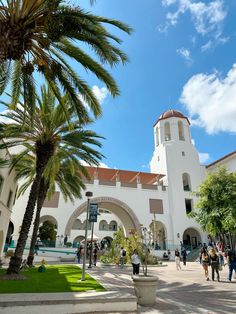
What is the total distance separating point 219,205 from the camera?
77.8ft

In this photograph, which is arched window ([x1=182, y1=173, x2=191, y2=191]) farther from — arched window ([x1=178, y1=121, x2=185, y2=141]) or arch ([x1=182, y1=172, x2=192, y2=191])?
arched window ([x1=178, y1=121, x2=185, y2=141])

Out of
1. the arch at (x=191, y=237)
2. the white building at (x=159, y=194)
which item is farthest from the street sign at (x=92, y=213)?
the arch at (x=191, y=237)

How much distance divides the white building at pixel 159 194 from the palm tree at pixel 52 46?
84.3 ft

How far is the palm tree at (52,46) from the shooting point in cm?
794

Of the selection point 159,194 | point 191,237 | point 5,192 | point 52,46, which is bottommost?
point 191,237

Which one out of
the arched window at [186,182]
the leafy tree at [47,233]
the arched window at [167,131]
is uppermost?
the arched window at [167,131]

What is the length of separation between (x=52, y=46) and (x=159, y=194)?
108 feet

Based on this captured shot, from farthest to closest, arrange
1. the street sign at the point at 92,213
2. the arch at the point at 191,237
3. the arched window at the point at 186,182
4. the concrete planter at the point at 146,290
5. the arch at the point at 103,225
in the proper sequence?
1. the arch at the point at 103,225
2. the arched window at the point at 186,182
3. the arch at the point at 191,237
4. the street sign at the point at 92,213
5. the concrete planter at the point at 146,290

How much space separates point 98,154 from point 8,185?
9.27 meters

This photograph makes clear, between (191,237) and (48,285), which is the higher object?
(191,237)

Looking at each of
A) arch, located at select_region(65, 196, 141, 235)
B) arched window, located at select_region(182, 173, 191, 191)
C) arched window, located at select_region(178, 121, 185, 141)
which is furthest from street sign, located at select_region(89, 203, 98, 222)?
arched window, located at select_region(178, 121, 185, 141)

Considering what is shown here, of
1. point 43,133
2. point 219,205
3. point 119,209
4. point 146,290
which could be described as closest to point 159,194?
point 119,209

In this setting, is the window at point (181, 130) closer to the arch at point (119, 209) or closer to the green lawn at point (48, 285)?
the arch at point (119, 209)

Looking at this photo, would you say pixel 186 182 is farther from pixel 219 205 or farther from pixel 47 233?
pixel 47 233
